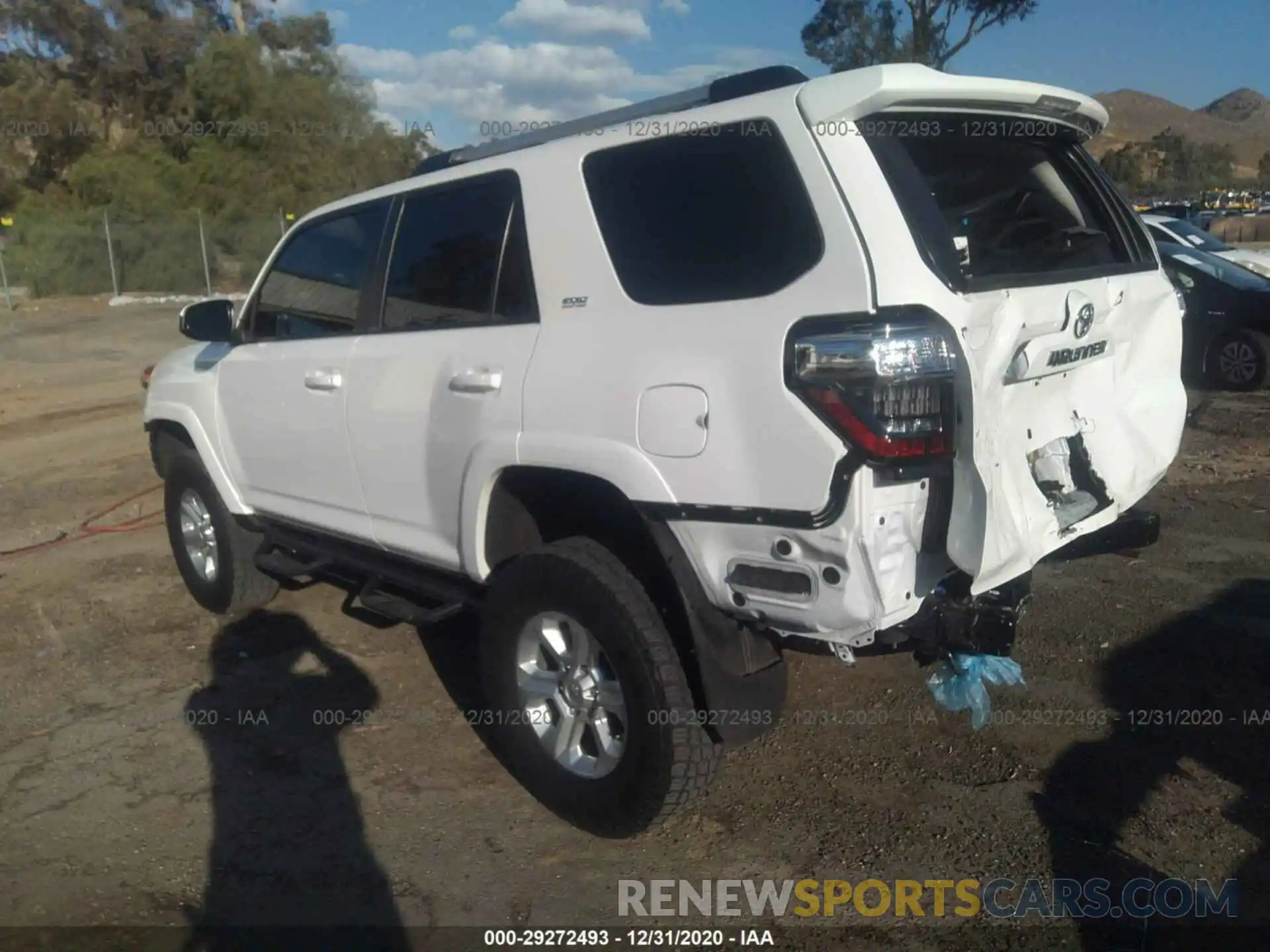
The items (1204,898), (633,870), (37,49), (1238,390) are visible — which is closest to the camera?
(1204,898)

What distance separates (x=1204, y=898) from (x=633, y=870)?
160 cm

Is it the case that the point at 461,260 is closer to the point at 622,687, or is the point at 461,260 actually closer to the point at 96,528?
the point at 622,687

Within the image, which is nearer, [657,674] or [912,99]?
[912,99]

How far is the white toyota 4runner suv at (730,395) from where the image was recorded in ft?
8.90

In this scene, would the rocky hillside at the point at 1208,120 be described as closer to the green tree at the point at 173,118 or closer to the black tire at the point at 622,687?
the green tree at the point at 173,118

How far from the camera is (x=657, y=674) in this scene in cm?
309

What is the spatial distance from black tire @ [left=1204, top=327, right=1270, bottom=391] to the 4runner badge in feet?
27.3

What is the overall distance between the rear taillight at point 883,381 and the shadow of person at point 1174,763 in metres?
1.43

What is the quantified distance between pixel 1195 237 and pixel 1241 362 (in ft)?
5.49

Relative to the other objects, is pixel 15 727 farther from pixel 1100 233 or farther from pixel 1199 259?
pixel 1199 259

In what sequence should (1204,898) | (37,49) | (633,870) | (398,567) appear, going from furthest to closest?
(37,49)
(398,567)
(633,870)
(1204,898)

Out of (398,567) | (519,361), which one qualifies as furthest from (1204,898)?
(398,567)

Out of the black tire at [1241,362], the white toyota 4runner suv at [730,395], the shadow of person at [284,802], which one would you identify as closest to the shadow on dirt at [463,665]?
the shadow of person at [284,802]

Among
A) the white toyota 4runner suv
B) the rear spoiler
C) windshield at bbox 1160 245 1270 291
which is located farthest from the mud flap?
windshield at bbox 1160 245 1270 291
